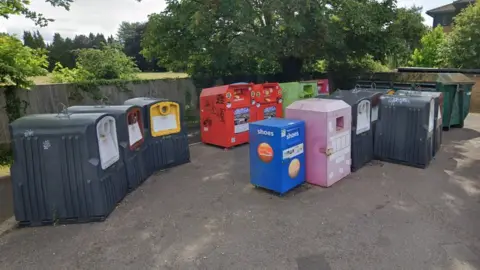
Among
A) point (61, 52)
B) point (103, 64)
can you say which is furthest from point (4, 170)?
point (61, 52)

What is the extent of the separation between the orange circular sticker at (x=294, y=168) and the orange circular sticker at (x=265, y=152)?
359mm

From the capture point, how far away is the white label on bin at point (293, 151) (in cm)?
490

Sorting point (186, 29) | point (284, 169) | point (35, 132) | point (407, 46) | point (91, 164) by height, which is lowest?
point (284, 169)

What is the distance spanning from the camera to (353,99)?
6.02 meters

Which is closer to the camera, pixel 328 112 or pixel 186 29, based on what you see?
pixel 328 112

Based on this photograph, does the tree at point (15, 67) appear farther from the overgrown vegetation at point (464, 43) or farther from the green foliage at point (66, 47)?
the green foliage at point (66, 47)

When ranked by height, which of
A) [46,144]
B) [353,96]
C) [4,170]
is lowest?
[4,170]

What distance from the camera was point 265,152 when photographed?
498 centimetres

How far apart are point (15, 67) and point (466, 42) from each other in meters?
15.9

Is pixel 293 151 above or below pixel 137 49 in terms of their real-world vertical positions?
below

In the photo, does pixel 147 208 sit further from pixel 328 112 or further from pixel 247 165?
pixel 328 112

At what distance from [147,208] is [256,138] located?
1.92 meters

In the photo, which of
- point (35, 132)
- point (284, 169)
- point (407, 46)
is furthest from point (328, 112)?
point (407, 46)

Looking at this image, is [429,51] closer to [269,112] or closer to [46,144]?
[269,112]
